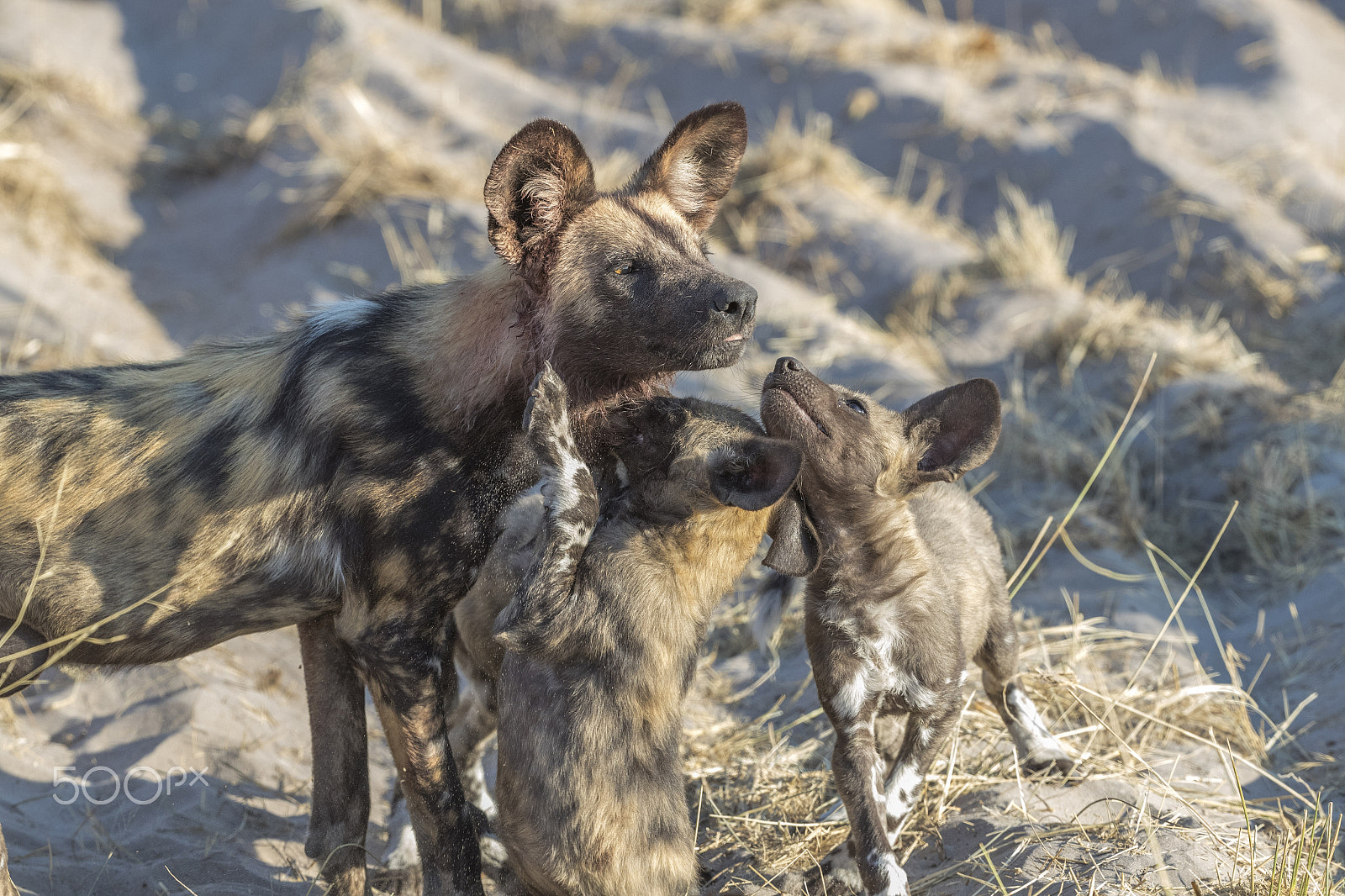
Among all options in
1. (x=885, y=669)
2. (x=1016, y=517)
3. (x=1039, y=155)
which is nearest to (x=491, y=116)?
(x=1039, y=155)

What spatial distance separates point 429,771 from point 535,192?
5.59ft

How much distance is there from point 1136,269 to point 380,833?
7.82m

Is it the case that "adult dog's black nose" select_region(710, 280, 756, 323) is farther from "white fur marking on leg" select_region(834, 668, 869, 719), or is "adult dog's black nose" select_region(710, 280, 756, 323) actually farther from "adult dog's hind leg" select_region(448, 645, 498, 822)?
"adult dog's hind leg" select_region(448, 645, 498, 822)

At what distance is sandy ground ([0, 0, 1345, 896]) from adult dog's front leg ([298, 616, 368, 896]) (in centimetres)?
29

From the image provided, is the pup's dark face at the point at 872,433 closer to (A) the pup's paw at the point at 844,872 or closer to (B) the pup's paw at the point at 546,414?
(B) the pup's paw at the point at 546,414

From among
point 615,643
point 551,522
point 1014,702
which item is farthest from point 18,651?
point 1014,702

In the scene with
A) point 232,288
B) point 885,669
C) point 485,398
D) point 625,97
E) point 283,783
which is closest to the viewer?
point 485,398

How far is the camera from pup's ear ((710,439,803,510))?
10.4 feet

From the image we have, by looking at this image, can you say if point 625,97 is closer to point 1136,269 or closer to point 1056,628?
point 1136,269

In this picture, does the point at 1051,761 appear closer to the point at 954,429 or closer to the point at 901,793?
the point at 901,793

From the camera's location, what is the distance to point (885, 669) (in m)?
3.69

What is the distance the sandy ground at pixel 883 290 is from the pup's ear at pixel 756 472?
96 centimetres

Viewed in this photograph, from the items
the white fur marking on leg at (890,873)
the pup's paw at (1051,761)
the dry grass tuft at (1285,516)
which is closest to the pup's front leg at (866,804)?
the white fur marking on leg at (890,873)

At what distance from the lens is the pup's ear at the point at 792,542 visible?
350cm
